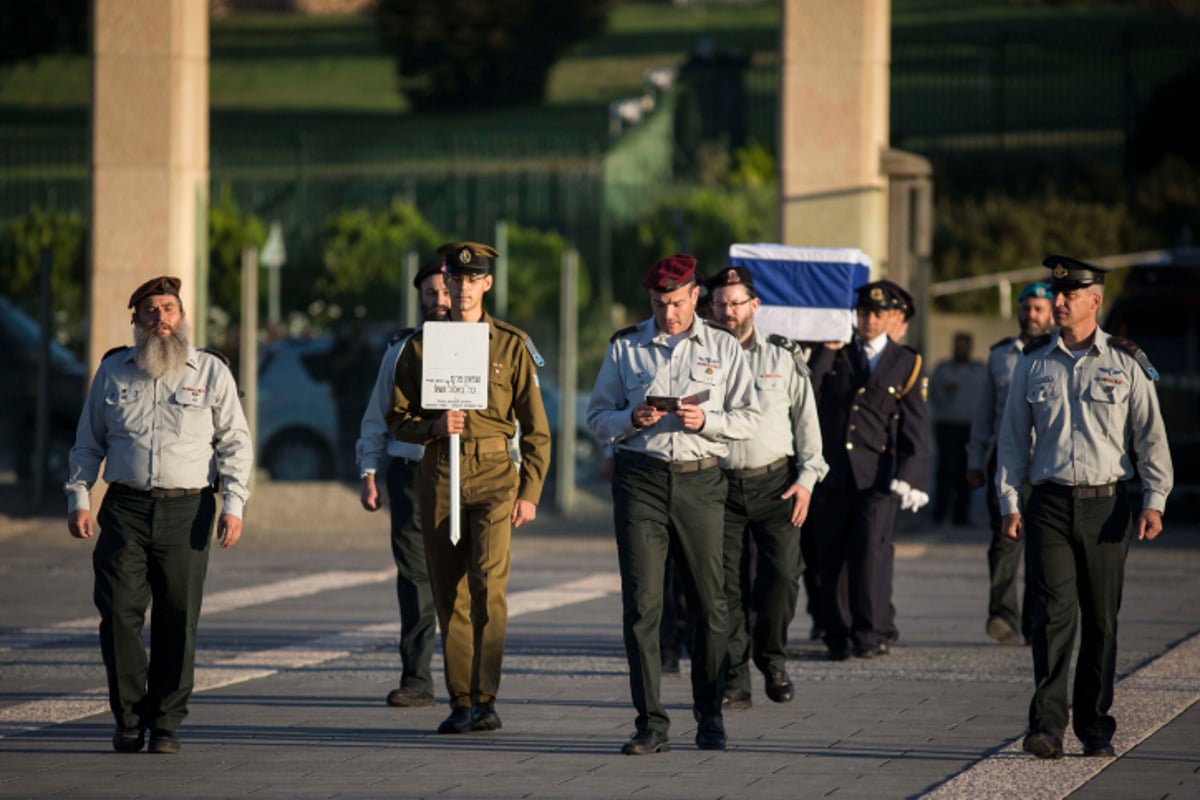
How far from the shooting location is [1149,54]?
215 ft

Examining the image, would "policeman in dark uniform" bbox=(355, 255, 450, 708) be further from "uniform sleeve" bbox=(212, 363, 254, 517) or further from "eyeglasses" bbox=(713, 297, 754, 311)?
"eyeglasses" bbox=(713, 297, 754, 311)

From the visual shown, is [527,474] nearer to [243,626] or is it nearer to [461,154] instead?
[243,626]

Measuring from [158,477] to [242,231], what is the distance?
21973 mm

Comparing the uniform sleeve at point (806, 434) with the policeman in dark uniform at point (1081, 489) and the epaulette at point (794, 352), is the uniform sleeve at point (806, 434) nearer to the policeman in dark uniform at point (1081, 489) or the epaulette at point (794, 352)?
the epaulette at point (794, 352)

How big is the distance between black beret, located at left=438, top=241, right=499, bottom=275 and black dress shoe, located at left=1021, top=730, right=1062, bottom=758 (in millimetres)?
3025

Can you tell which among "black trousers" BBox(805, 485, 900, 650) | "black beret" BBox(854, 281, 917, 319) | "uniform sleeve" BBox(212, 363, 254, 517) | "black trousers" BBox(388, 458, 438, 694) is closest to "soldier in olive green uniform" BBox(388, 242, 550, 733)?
"black trousers" BBox(388, 458, 438, 694)

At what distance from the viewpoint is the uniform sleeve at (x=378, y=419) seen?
979cm

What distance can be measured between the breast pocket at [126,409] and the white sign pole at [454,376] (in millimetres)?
1191

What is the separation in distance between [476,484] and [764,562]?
1739 mm

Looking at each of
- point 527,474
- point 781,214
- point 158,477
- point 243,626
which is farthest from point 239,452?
point 781,214

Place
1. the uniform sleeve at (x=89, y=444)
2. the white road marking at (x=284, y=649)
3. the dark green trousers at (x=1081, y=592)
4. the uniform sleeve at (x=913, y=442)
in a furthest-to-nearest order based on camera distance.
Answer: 1. the uniform sleeve at (x=913, y=442)
2. the white road marking at (x=284, y=649)
3. the uniform sleeve at (x=89, y=444)
4. the dark green trousers at (x=1081, y=592)

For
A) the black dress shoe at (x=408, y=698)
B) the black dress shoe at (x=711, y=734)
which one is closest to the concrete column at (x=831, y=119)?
the black dress shoe at (x=408, y=698)

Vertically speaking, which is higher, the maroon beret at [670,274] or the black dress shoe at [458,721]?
the maroon beret at [670,274]

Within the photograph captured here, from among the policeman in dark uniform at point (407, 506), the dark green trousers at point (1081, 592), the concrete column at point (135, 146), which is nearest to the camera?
the dark green trousers at point (1081, 592)
